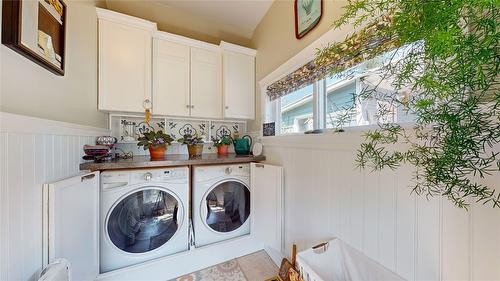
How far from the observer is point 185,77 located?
1.96m

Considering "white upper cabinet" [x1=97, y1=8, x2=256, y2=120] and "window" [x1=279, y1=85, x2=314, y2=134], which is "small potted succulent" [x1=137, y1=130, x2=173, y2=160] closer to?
"white upper cabinet" [x1=97, y1=8, x2=256, y2=120]

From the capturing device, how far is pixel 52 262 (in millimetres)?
809

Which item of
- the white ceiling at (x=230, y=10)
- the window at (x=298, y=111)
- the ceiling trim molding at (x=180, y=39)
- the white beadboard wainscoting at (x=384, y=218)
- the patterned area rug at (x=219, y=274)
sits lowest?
the patterned area rug at (x=219, y=274)

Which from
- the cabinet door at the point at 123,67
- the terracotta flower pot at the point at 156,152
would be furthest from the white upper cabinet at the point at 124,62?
the terracotta flower pot at the point at 156,152

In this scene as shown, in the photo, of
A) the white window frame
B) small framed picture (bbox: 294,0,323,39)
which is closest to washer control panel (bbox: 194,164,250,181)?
the white window frame

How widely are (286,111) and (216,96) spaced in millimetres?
879

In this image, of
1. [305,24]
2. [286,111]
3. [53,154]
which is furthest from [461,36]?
[53,154]

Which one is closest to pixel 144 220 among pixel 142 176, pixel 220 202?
pixel 142 176

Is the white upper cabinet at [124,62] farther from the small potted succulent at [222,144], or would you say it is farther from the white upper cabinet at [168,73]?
the small potted succulent at [222,144]

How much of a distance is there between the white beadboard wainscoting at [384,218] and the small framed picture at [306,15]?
2.69 ft

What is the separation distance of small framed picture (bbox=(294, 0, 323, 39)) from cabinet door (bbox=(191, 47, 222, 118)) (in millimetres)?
1011

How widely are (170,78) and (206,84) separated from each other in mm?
384

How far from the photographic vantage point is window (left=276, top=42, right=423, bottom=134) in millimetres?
747

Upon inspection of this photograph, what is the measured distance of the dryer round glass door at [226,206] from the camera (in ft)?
5.67
